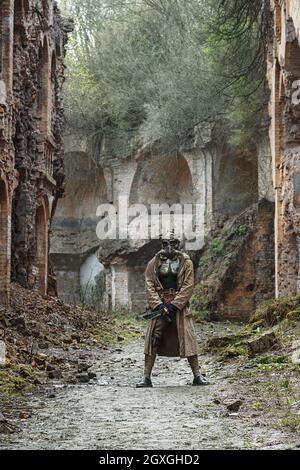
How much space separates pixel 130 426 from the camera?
6.38 m

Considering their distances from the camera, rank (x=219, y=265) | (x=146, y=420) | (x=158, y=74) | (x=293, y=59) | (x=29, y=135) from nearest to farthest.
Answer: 1. (x=146, y=420)
2. (x=293, y=59)
3. (x=29, y=135)
4. (x=219, y=265)
5. (x=158, y=74)

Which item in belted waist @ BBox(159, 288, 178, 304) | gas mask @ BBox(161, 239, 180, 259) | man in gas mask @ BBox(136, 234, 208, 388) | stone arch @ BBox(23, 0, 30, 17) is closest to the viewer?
man in gas mask @ BBox(136, 234, 208, 388)

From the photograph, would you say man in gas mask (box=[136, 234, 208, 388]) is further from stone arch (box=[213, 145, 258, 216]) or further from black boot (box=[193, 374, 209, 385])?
stone arch (box=[213, 145, 258, 216])

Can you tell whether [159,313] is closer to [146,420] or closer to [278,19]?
[146,420]

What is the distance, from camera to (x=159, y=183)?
31000 mm

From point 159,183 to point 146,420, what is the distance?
80.8 feet

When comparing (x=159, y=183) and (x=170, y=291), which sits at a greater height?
(x=159, y=183)

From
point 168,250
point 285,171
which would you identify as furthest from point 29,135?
point 168,250

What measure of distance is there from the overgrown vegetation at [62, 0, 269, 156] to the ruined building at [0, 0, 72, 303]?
4.94 metres

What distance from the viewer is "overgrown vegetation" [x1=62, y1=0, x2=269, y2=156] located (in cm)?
2378

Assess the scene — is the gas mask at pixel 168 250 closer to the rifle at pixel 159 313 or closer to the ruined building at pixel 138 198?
the rifle at pixel 159 313

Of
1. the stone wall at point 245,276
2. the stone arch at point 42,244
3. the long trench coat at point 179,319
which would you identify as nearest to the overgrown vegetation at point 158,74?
the stone wall at point 245,276

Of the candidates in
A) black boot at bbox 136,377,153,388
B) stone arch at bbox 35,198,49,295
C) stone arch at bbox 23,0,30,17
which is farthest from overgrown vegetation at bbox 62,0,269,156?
black boot at bbox 136,377,153,388

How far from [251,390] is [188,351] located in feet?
4.56
